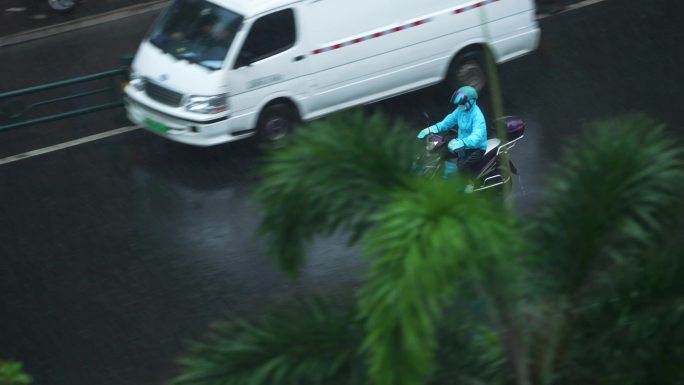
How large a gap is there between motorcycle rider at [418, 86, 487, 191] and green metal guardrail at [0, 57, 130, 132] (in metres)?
4.99

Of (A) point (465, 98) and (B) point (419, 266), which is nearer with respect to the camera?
(B) point (419, 266)

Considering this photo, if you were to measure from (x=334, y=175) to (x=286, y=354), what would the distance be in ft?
2.58

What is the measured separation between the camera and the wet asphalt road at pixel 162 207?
9180mm

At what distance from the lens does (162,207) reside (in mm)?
11305

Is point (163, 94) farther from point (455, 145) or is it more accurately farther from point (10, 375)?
point (10, 375)

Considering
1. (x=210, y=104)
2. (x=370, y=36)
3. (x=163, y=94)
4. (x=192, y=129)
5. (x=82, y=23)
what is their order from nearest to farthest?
(x=210, y=104), (x=192, y=129), (x=163, y=94), (x=370, y=36), (x=82, y=23)

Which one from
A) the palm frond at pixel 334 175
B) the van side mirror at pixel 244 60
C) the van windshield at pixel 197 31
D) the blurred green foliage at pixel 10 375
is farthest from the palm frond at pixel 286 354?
the van windshield at pixel 197 31

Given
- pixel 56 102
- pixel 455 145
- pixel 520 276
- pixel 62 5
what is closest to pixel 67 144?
pixel 56 102

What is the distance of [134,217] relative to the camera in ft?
36.4

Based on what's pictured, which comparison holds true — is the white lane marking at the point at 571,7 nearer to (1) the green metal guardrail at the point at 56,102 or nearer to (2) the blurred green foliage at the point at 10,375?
(1) the green metal guardrail at the point at 56,102

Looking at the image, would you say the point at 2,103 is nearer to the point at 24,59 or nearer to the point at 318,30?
the point at 24,59

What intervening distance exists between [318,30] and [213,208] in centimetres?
248

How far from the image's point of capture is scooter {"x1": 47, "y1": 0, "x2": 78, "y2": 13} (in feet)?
57.3

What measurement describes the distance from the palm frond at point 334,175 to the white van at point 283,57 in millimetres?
7297
